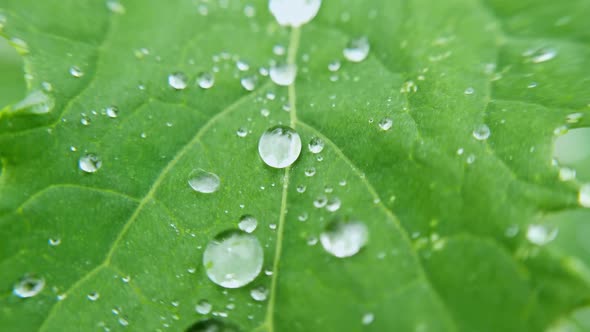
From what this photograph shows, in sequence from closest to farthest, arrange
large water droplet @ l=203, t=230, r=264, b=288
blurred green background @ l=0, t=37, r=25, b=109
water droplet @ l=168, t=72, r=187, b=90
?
large water droplet @ l=203, t=230, r=264, b=288, water droplet @ l=168, t=72, r=187, b=90, blurred green background @ l=0, t=37, r=25, b=109

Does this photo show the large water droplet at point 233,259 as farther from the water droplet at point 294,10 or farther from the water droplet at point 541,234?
the water droplet at point 294,10

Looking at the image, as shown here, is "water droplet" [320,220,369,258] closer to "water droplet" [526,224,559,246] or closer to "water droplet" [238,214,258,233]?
"water droplet" [238,214,258,233]

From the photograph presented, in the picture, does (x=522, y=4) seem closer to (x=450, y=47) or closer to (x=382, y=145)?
(x=450, y=47)


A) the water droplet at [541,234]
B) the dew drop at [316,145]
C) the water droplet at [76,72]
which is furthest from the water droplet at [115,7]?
the water droplet at [541,234]

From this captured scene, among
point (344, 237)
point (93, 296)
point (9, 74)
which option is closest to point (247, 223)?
point (344, 237)

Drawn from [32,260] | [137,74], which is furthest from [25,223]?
[137,74]

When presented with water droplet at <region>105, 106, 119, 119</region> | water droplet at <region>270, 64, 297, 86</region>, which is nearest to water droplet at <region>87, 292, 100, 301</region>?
water droplet at <region>105, 106, 119, 119</region>
